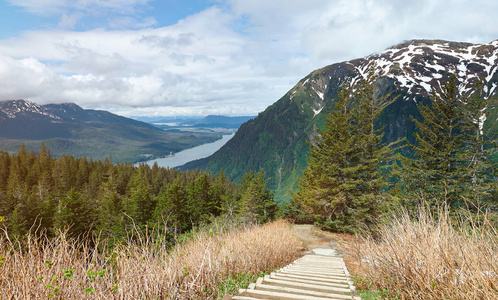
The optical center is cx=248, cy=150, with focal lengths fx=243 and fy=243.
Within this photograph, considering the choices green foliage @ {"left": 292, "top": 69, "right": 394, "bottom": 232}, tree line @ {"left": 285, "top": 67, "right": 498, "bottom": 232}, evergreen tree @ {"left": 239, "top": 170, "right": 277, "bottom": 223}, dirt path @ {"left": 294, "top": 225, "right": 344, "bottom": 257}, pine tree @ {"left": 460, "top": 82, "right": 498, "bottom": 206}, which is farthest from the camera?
evergreen tree @ {"left": 239, "top": 170, "right": 277, "bottom": 223}

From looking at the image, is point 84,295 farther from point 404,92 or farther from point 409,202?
point 404,92

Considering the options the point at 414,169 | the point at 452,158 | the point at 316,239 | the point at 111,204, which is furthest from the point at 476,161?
the point at 111,204

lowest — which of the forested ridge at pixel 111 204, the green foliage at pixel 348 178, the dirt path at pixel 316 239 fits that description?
the forested ridge at pixel 111 204

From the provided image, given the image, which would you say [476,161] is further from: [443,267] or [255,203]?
[255,203]

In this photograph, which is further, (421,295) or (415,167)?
(415,167)

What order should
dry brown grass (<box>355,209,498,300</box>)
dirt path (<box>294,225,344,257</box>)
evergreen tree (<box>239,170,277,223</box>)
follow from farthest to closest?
evergreen tree (<box>239,170,277,223</box>) < dirt path (<box>294,225,344,257</box>) < dry brown grass (<box>355,209,498,300</box>)

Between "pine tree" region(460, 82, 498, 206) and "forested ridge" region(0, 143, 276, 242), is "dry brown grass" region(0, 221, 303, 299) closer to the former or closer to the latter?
"forested ridge" region(0, 143, 276, 242)

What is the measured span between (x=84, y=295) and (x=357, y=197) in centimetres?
1952

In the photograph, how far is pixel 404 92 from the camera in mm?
192625

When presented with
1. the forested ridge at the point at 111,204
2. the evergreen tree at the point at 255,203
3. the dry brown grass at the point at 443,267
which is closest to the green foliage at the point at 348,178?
the forested ridge at the point at 111,204

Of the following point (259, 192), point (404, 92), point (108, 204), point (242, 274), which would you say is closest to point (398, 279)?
point (242, 274)

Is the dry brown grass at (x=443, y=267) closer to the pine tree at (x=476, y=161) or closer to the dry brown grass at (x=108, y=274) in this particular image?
the dry brown grass at (x=108, y=274)

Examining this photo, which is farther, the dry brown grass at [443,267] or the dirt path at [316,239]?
the dirt path at [316,239]

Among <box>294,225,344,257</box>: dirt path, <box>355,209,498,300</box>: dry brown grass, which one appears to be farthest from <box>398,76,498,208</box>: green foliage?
<box>355,209,498,300</box>: dry brown grass
